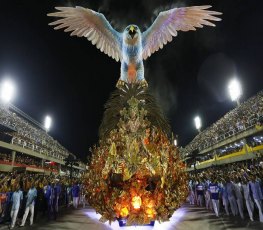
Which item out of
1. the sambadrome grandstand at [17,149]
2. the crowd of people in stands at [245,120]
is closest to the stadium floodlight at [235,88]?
the crowd of people in stands at [245,120]

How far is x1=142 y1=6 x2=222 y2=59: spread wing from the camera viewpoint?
7.57m

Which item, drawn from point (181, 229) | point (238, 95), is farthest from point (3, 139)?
point (238, 95)

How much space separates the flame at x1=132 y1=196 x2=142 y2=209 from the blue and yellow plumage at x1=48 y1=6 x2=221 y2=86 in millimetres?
4132

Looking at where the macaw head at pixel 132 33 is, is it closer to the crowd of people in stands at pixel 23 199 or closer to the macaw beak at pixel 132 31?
the macaw beak at pixel 132 31

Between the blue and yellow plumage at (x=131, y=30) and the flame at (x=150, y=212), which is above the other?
the blue and yellow plumage at (x=131, y=30)

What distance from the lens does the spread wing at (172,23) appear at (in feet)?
24.8

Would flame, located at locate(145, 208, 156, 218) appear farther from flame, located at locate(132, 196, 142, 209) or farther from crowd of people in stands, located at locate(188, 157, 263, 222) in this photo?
crowd of people in stands, located at locate(188, 157, 263, 222)

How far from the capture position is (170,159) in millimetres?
4270

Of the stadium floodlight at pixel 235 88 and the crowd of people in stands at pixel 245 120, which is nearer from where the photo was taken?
the crowd of people in stands at pixel 245 120

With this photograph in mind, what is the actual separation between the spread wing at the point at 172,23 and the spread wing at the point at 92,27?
1.19 meters

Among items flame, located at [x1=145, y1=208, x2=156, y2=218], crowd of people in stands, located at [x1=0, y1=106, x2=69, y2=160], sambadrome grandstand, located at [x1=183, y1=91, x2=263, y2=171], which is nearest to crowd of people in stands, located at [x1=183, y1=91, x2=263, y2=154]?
sambadrome grandstand, located at [x1=183, y1=91, x2=263, y2=171]

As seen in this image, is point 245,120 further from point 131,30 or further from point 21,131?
point 21,131

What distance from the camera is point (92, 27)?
878cm

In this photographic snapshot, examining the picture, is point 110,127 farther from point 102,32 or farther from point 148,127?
point 102,32
